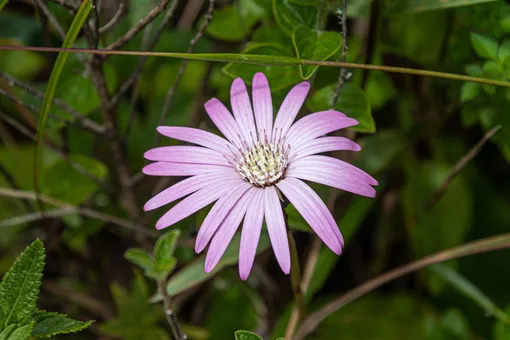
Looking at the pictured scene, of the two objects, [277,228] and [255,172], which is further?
[255,172]

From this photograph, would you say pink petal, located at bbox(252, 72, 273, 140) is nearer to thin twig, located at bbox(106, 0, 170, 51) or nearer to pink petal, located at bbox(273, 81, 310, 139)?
pink petal, located at bbox(273, 81, 310, 139)

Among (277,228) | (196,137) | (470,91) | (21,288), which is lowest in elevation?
(21,288)

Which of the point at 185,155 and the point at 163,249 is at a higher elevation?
the point at 185,155

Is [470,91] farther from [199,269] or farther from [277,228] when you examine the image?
[199,269]

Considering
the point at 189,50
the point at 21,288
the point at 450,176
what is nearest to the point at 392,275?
the point at 450,176

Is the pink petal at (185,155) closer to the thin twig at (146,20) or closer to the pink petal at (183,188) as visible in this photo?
the pink petal at (183,188)

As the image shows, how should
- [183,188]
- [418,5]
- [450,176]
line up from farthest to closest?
[450,176], [418,5], [183,188]

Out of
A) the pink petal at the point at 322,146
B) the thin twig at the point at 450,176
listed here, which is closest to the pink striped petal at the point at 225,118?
the pink petal at the point at 322,146
